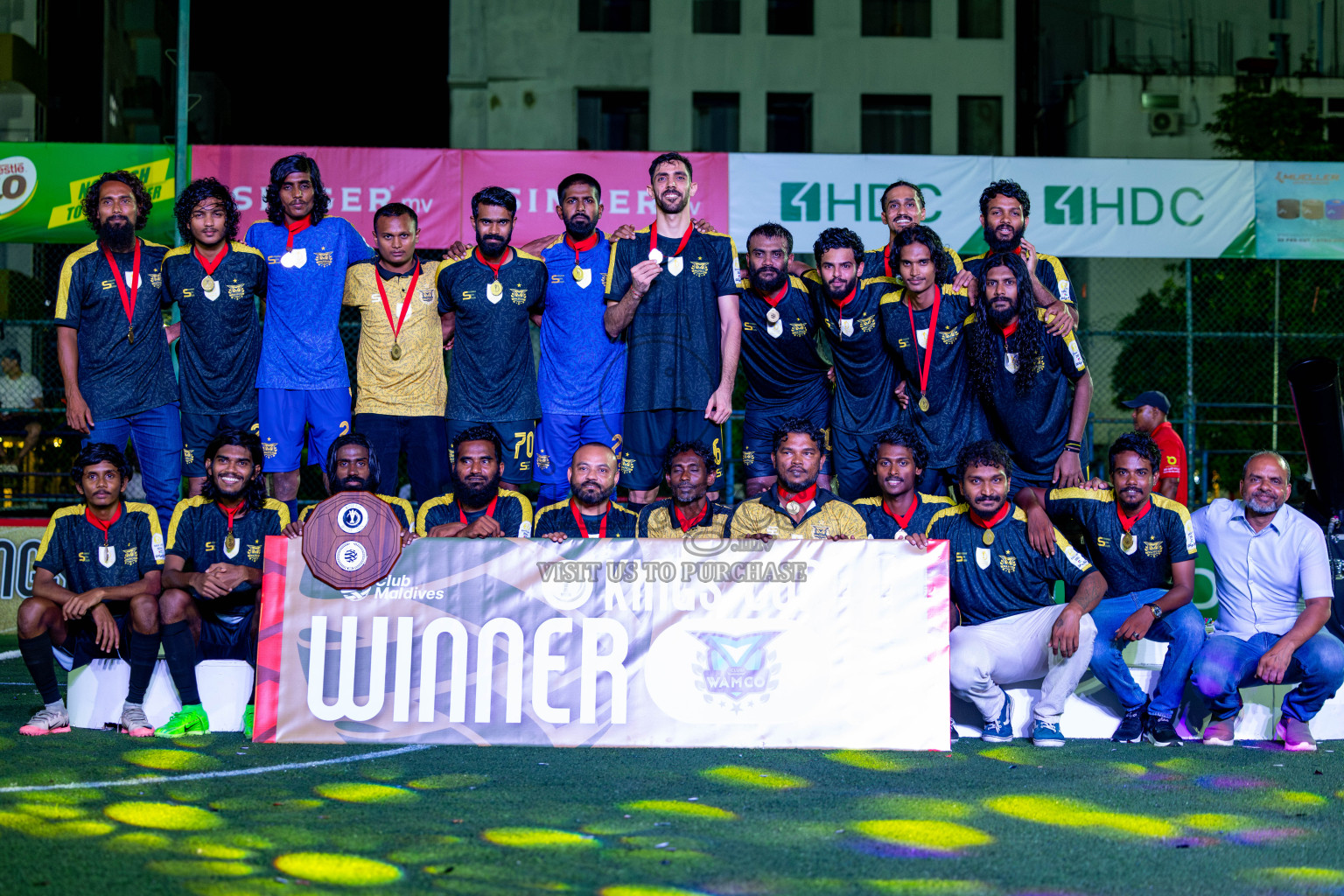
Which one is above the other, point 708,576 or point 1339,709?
point 708,576

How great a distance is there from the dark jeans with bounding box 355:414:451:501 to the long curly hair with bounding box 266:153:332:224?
1.12 m

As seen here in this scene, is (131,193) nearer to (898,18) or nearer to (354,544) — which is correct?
(354,544)

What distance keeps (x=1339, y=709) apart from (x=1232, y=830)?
2200 millimetres

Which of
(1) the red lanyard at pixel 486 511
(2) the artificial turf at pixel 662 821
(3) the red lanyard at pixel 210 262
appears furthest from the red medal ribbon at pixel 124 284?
(2) the artificial turf at pixel 662 821

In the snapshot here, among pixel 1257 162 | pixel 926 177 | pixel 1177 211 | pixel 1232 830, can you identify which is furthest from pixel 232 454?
pixel 1257 162

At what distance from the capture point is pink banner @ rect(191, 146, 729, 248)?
10.4 meters

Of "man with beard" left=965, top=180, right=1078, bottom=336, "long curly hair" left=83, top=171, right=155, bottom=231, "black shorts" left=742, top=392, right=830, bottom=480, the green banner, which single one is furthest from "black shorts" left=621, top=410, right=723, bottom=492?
the green banner

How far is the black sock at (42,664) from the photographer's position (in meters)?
5.54

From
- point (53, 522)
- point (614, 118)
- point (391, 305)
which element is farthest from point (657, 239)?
point (614, 118)

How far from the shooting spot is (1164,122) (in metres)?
30.0

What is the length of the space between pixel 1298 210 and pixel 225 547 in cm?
963

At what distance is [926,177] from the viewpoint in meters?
11.1

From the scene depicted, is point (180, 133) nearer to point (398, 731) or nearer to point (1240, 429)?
point (398, 731)

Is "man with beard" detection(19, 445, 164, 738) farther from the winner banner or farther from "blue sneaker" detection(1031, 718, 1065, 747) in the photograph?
"blue sneaker" detection(1031, 718, 1065, 747)
